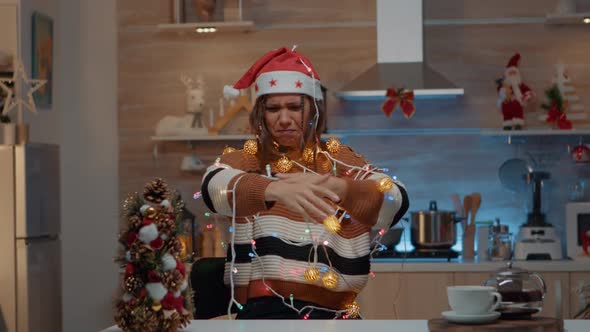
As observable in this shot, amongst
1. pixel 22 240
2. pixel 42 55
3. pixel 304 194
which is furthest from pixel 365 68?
pixel 304 194

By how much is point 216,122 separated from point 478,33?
1.38m

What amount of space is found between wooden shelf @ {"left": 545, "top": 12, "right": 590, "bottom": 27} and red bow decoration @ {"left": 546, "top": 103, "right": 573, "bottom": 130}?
41 cm

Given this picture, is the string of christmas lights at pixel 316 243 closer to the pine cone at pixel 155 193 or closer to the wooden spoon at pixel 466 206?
the pine cone at pixel 155 193

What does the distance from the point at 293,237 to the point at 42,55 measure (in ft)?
8.59

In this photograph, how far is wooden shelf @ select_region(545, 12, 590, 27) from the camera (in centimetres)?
445

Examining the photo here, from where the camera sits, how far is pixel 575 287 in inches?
165

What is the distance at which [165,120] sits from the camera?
185 inches

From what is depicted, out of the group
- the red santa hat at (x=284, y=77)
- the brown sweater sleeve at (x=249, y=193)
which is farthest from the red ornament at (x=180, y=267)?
the red santa hat at (x=284, y=77)

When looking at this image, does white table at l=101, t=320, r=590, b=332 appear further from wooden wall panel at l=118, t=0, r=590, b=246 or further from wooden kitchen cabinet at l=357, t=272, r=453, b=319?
wooden wall panel at l=118, t=0, r=590, b=246

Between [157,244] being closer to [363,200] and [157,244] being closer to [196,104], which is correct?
[363,200]

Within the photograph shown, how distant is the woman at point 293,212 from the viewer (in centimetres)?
223

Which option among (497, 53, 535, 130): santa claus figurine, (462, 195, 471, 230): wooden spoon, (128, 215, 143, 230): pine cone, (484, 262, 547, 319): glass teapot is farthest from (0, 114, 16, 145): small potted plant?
(484, 262, 547, 319): glass teapot

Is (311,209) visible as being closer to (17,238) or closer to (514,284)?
(514,284)

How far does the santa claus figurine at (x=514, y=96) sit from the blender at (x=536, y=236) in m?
0.27
